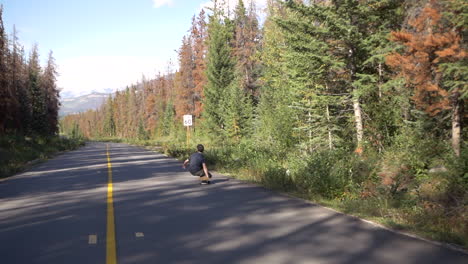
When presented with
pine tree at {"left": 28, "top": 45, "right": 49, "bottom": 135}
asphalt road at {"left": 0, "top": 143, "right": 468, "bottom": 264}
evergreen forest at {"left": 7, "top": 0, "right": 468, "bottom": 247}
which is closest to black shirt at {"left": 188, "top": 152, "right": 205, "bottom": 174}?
asphalt road at {"left": 0, "top": 143, "right": 468, "bottom": 264}

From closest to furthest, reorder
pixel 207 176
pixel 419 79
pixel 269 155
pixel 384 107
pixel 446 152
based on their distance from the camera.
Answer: pixel 419 79 → pixel 446 152 → pixel 207 176 → pixel 384 107 → pixel 269 155

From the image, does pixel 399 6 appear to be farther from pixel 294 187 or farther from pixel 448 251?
pixel 448 251

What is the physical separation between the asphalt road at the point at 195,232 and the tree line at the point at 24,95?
29832 mm

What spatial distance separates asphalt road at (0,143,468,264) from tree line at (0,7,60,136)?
1175 inches

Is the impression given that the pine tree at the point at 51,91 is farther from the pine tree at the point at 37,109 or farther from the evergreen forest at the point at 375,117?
the evergreen forest at the point at 375,117

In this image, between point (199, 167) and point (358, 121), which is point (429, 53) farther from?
point (199, 167)

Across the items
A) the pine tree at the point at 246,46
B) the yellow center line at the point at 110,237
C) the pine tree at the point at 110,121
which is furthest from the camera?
the pine tree at the point at 110,121

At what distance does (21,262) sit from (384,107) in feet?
46.4

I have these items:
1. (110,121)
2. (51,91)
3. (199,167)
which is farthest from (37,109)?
(110,121)

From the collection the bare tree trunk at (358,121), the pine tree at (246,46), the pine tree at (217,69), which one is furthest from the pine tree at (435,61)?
the pine tree at (217,69)

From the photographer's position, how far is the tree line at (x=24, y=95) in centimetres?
3859

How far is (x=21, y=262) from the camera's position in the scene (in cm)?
596

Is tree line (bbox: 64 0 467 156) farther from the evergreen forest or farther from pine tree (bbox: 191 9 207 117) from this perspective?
pine tree (bbox: 191 9 207 117)

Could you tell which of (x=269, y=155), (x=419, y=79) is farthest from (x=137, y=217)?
(x=269, y=155)
